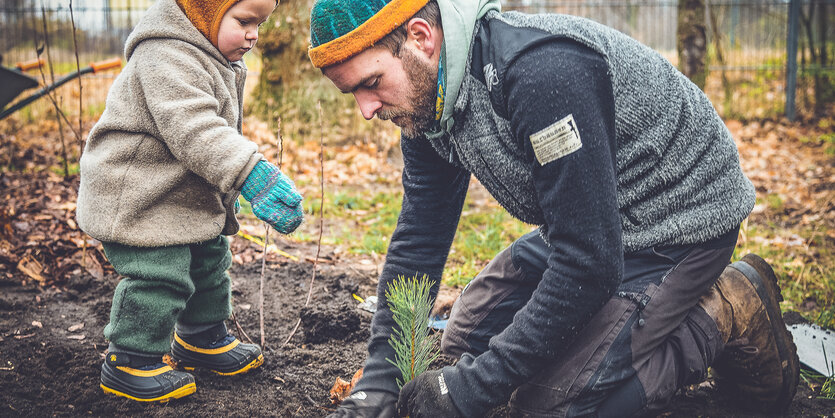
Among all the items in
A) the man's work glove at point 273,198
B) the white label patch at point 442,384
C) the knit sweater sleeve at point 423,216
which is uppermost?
the man's work glove at point 273,198

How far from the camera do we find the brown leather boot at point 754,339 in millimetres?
2238

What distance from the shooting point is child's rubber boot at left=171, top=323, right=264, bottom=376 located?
8.43ft

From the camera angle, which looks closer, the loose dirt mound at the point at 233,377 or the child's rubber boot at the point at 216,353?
the loose dirt mound at the point at 233,377

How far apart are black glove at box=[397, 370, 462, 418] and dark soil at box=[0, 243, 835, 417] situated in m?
0.43

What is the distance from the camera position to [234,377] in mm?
2561

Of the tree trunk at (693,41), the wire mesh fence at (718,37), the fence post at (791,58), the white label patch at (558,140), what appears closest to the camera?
the white label patch at (558,140)

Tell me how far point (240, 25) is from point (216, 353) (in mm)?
1224

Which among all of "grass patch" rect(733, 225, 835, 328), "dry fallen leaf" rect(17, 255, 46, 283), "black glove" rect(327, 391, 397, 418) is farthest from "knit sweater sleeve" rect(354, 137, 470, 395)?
"dry fallen leaf" rect(17, 255, 46, 283)

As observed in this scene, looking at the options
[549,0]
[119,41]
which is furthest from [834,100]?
[119,41]

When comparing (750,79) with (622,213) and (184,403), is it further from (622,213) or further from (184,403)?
(184,403)

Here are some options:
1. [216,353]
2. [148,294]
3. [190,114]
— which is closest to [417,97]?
[190,114]

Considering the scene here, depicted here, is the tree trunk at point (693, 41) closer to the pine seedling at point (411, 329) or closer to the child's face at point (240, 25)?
the child's face at point (240, 25)

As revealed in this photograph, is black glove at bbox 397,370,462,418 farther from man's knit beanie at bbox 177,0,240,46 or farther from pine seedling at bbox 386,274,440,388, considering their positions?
man's knit beanie at bbox 177,0,240,46

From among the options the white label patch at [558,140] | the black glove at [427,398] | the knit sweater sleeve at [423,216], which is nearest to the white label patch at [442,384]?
the black glove at [427,398]
